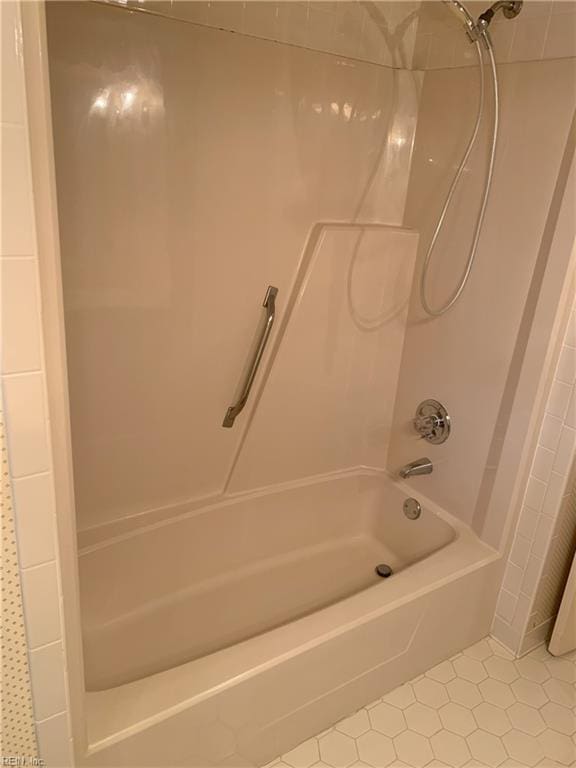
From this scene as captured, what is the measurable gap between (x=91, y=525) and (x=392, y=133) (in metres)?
1.69

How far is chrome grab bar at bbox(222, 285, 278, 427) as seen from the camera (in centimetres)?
188

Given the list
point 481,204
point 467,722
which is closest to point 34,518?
point 467,722

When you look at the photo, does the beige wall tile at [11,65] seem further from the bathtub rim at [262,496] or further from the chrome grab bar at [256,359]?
the bathtub rim at [262,496]

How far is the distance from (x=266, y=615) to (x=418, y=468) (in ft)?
2.53

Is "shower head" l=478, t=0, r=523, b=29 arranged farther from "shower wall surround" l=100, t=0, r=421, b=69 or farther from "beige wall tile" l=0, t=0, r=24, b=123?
"beige wall tile" l=0, t=0, r=24, b=123

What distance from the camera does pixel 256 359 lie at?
6.31 feet

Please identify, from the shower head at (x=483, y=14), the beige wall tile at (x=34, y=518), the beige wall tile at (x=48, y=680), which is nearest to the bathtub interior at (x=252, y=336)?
the shower head at (x=483, y=14)

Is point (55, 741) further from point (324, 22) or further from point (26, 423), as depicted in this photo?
point (324, 22)

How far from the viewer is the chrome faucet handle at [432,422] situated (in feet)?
6.70

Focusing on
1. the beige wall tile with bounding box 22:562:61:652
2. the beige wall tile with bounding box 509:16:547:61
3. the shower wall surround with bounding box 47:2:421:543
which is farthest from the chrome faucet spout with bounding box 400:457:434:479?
the beige wall tile with bounding box 22:562:61:652

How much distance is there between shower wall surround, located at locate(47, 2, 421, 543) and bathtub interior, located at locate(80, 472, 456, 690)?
13 centimetres

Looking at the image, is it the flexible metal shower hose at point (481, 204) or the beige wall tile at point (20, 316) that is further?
the flexible metal shower hose at point (481, 204)

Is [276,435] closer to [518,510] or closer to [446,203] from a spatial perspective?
[518,510]

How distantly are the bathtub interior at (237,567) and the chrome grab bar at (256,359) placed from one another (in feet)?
1.17
